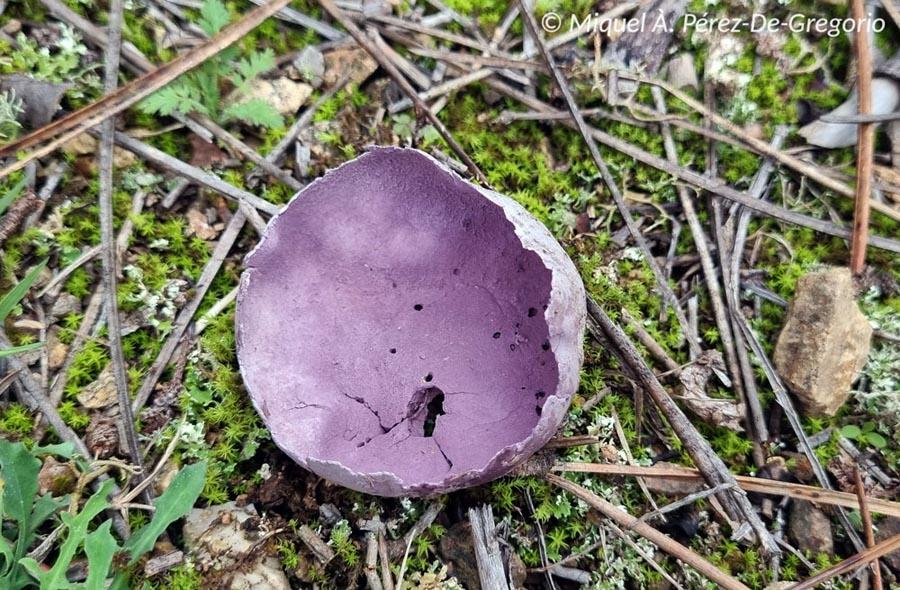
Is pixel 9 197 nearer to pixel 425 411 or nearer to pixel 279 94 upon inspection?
pixel 279 94

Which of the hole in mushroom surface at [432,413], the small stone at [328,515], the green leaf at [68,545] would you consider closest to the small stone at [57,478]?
the green leaf at [68,545]

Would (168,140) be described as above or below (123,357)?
above

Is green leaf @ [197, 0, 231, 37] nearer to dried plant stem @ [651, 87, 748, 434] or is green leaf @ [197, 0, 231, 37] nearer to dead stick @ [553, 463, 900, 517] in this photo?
dried plant stem @ [651, 87, 748, 434]

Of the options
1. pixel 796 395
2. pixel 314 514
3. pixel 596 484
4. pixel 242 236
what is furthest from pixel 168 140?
pixel 796 395

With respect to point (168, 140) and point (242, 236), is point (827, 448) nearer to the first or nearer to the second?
point (242, 236)

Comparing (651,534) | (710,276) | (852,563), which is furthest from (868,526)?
(710,276)

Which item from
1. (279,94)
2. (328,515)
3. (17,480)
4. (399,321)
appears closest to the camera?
(17,480)
